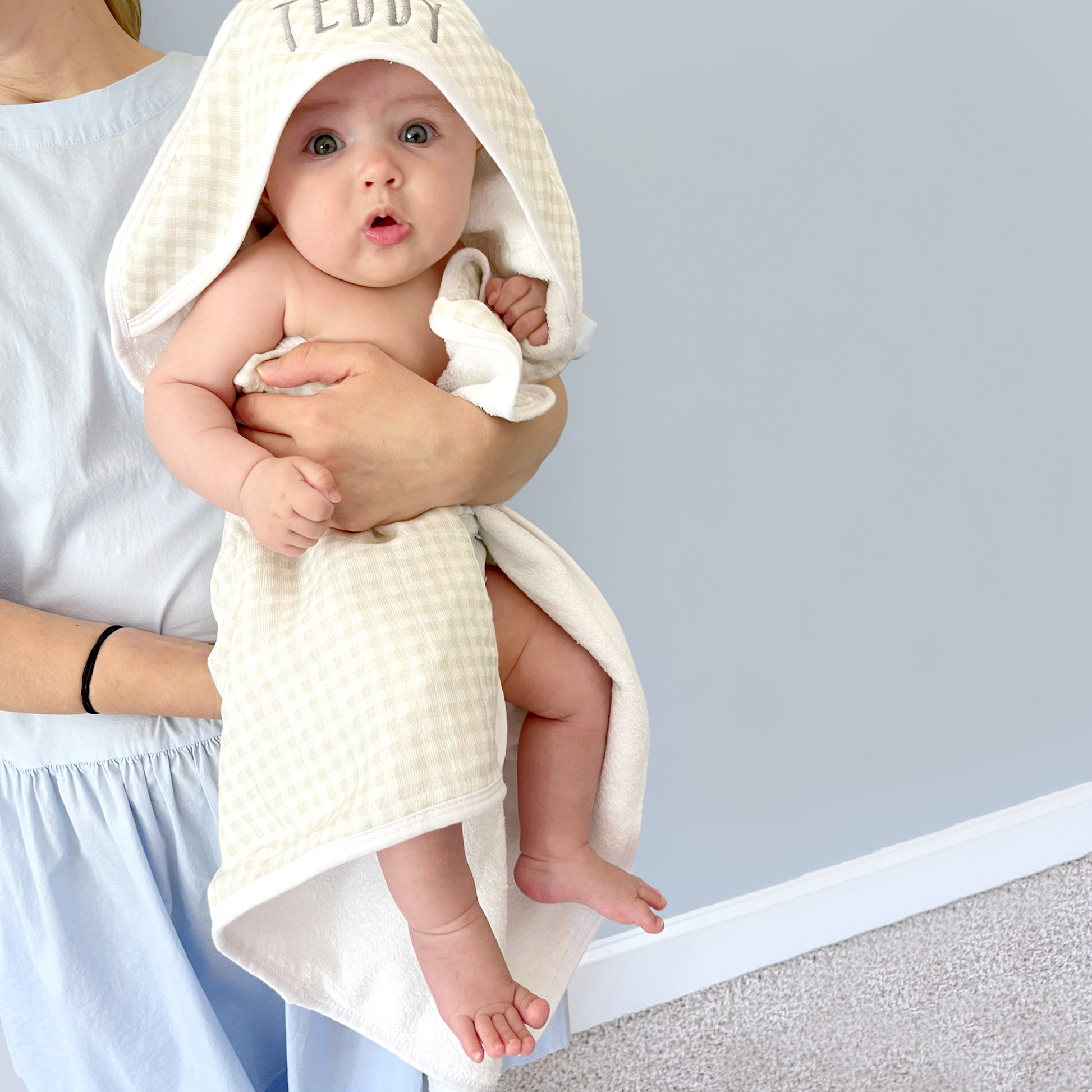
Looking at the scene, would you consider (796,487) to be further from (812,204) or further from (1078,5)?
(1078,5)

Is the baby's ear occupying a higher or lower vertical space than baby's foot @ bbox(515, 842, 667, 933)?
higher

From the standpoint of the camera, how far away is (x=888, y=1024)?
1.72m

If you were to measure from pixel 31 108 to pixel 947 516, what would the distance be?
58.2 inches

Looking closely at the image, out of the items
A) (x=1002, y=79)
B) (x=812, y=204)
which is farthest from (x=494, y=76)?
(x=1002, y=79)

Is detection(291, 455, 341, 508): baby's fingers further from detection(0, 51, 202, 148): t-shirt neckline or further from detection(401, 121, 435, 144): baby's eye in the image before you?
detection(0, 51, 202, 148): t-shirt neckline

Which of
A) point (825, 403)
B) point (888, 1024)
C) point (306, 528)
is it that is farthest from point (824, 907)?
point (306, 528)

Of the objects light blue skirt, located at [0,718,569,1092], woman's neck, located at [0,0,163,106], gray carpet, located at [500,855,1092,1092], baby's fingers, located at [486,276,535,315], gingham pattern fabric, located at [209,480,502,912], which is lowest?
gray carpet, located at [500,855,1092,1092]

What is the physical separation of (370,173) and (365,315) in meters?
0.11

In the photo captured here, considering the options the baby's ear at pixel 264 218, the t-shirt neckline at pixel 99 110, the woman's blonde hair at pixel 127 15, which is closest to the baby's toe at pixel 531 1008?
→ the baby's ear at pixel 264 218

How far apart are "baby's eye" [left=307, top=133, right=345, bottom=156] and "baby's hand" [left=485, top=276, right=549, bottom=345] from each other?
6.2 inches

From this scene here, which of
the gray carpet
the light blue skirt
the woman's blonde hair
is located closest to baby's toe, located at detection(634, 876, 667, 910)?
the light blue skirt

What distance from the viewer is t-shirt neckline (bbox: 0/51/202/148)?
0.81 meters

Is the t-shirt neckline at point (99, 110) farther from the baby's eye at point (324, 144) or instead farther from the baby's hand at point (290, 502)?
the baby's hand at point (290, 502)

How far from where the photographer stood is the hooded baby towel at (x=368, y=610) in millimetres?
669
